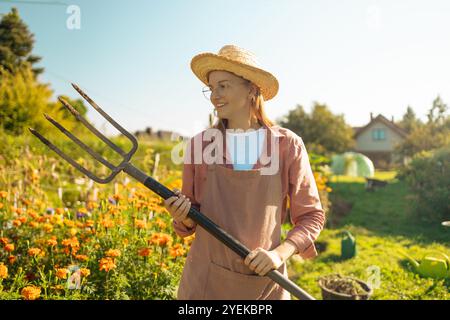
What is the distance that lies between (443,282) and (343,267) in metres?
1.12

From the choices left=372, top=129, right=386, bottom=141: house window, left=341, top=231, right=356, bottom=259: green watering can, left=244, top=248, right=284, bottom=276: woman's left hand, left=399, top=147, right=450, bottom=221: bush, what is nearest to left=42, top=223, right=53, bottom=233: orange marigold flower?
left=244, top=248, right=284, bottom=276: woman's left hand

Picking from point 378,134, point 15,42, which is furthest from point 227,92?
point 378,134

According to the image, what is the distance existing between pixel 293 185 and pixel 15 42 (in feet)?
82.8

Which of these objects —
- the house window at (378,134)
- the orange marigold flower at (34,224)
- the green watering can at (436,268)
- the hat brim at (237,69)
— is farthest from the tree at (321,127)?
the hat brim at (237,69)

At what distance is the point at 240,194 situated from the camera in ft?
4.69

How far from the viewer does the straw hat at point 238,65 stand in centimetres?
144

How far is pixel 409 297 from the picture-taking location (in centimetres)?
362

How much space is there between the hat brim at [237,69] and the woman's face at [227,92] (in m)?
0.03

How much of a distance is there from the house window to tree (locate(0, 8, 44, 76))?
Answer: 23.5 m

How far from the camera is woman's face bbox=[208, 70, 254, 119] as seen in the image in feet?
4.74

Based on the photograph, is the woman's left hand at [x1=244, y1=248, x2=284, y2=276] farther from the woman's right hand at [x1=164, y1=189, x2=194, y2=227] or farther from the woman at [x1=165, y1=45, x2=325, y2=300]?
the woman's right hand at [x1=164, y1=189, x2=194, y2=227]

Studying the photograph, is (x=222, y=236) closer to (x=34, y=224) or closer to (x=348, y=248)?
(x=34, y=224)

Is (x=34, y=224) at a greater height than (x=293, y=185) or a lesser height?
lesser
